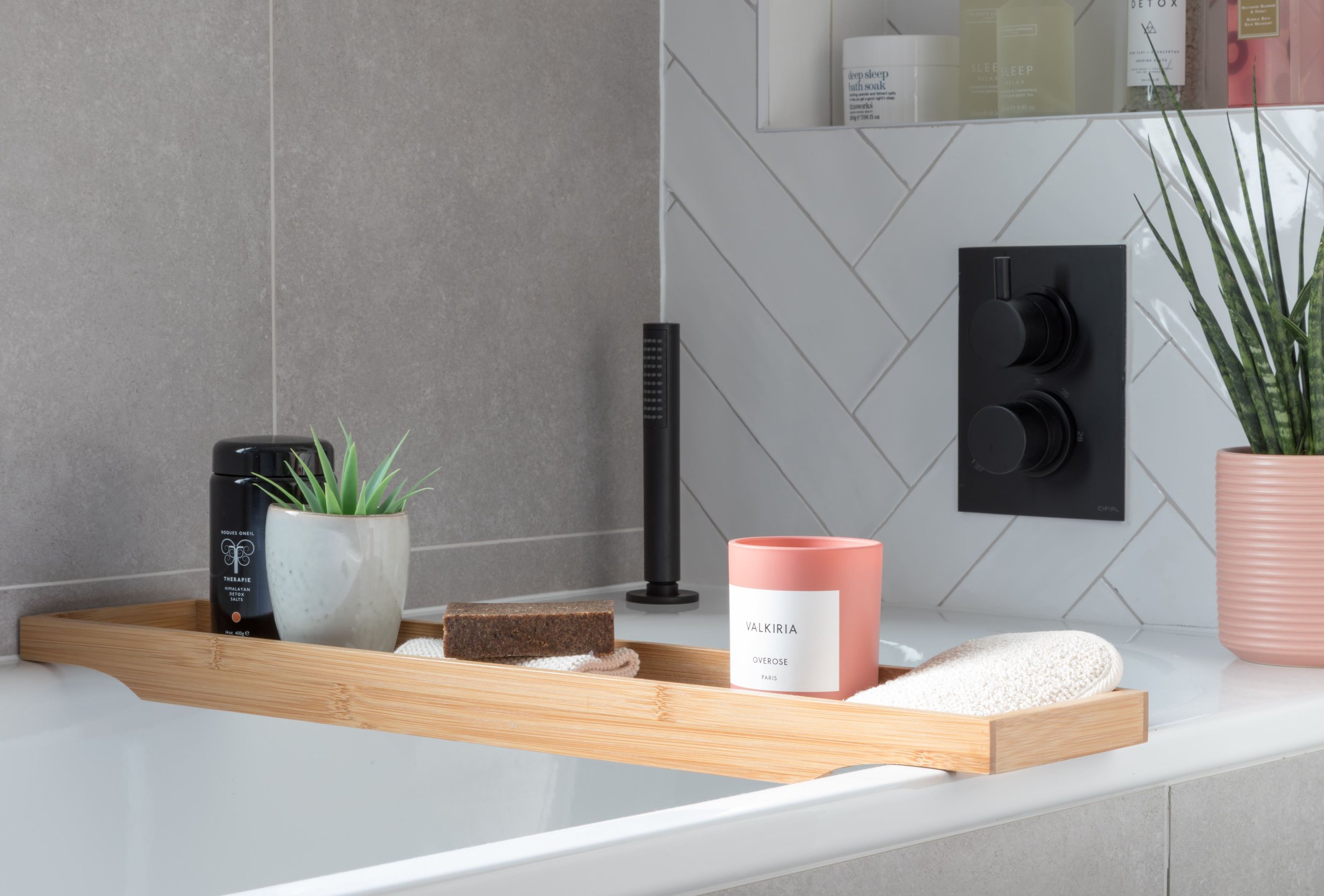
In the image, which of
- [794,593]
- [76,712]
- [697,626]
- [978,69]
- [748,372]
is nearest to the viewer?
[794,593]

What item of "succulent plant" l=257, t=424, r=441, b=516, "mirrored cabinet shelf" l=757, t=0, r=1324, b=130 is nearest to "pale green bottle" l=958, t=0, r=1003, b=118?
"mirrored cabinet shelf" l=757, t=0, r=1324, b=130

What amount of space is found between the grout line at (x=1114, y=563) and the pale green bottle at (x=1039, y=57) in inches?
15.2

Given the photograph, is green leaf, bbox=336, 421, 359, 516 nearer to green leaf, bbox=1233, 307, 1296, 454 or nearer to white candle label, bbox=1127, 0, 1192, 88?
green leaf, bbox=1233, 307, 1296, 454

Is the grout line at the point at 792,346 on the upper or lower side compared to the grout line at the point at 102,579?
upper

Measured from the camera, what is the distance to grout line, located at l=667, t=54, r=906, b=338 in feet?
4.77

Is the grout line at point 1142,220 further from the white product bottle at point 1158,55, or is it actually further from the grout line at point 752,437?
the grout line at point 752,437

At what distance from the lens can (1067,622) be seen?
135 cm

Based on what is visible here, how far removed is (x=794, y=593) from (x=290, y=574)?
0.37 meters

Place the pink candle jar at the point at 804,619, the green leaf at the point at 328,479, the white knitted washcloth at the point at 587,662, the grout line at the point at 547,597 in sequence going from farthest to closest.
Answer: the grout line at the point at 547,597, the green leaf at the point at 328,479, the white knitted washcloth at the point at 587,662, the pink candle jar at the point at 804,619

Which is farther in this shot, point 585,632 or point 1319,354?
point 1319,354

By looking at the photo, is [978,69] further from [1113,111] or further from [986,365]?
[986,365]

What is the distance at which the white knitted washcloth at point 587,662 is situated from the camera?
88cm

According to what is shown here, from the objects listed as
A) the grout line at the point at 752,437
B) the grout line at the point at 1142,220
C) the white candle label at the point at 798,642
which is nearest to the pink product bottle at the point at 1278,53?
the grout line at the point at 1142,220

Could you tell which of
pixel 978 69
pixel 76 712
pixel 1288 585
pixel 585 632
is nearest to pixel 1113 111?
pixel 978 69
